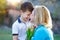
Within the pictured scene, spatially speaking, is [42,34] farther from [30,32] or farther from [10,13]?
[10,13]

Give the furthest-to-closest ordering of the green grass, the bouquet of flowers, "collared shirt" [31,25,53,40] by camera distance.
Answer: the green grass
the bouquet of flowers
"collared shirt" [31,25,53,40]

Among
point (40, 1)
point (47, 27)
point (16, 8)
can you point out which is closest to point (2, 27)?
point (16, 8)

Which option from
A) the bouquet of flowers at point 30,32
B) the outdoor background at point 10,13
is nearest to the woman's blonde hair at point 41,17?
the bouquet of flowers at point 30,32

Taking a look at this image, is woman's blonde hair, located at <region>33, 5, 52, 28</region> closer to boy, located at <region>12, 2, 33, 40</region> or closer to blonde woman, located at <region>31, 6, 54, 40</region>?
blonde woman, located at <region>31, 6, 54, 40</region>

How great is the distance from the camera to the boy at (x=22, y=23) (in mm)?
2361

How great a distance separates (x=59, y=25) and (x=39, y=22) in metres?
3.92

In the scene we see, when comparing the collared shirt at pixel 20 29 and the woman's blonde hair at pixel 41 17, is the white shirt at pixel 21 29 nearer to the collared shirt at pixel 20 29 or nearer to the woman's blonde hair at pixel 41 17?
the collared shirt at pixel 20 29

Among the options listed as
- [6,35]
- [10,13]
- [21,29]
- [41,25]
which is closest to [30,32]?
[21,29]

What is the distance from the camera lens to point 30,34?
2.32 metres

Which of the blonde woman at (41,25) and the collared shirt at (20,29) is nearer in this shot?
the blonde woman at (41,25)

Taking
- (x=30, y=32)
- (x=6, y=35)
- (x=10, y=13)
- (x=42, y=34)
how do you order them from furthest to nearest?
(x=10, y=13) → (x=6, y=35) → (x=30, y=32) → (x=42, y=34)

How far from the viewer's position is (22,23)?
7.90ft

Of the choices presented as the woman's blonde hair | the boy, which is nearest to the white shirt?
the boy

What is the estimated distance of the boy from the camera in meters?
2.36
